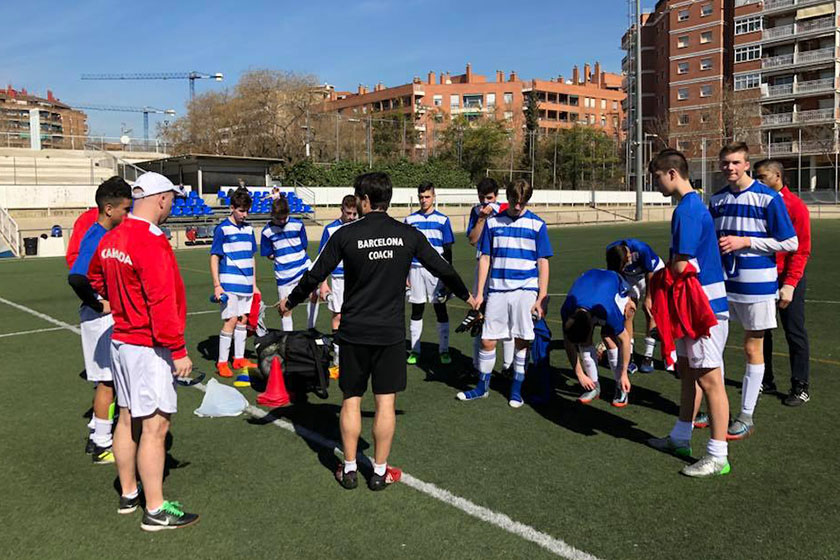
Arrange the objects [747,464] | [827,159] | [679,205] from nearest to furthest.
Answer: [679,205]
[747,464]
[827,159]

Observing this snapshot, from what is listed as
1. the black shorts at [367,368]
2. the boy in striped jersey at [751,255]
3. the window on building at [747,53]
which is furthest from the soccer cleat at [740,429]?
the window on building at [747,53]

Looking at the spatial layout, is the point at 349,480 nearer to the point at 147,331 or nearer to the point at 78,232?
the point at 147,331

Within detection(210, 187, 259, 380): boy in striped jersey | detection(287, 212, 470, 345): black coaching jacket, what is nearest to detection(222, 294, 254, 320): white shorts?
detection(210, 187, 259, 380): boy in striped jersey

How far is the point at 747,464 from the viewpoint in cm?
465

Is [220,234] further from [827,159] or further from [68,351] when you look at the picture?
[827,159]

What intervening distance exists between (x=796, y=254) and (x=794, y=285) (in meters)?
0.27

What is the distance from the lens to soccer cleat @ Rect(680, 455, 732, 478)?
14.5 ft

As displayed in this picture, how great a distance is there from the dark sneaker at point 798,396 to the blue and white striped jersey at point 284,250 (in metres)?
5.22

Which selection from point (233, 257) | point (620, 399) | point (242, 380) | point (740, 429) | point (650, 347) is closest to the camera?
point (740, 429)

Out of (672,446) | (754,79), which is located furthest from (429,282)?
(754,79)

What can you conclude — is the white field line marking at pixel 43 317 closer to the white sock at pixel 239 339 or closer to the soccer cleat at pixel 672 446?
the white sock at pixel 239 339

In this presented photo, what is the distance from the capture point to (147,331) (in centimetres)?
368

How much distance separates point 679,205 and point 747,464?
1.90 m

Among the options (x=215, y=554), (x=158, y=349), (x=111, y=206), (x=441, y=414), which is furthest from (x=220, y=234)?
(x=215, y=554)
